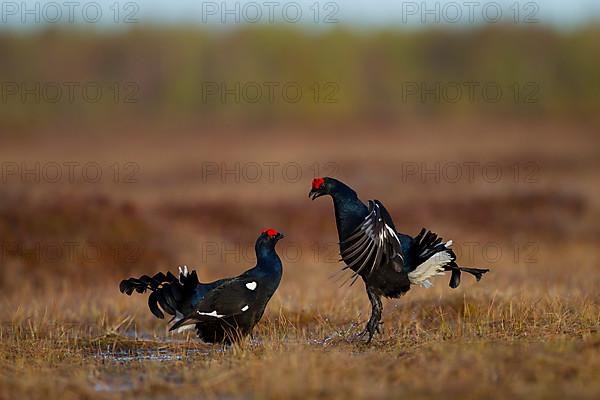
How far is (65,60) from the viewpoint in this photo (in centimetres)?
4006

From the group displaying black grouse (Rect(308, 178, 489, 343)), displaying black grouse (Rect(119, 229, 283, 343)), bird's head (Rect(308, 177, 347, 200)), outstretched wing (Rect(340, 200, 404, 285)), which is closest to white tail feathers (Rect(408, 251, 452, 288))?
displaying black grouse (Rect(308, 178, 489, 343))

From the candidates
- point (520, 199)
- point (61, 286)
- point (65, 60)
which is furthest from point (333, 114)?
point (61, 286)

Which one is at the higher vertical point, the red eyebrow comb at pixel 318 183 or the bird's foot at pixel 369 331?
the red eyebrow comb at pixel 318 183

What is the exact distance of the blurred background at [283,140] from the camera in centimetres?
1377

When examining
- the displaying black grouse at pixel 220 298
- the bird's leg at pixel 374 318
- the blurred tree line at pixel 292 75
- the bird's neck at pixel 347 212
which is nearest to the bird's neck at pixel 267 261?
the displaying black grouse at pixel 220 298

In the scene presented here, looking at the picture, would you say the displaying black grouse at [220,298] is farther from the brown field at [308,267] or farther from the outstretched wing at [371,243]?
the outstretched wing at [371,243]

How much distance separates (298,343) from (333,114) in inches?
1189

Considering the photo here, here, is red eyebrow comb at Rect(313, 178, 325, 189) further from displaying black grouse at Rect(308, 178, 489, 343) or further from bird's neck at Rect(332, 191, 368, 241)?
bird's neck at Rect(332, 191, 368, 241)

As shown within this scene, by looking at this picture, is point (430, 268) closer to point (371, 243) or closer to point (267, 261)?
point (371, 243)

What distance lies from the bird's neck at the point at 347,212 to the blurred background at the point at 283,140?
9.00 ft

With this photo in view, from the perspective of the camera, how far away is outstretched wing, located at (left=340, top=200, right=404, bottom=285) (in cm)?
664

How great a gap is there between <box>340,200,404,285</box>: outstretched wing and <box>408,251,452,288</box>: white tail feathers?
302mm

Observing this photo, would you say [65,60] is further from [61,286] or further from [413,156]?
[61,286]

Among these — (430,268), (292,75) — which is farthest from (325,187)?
(292,75)
